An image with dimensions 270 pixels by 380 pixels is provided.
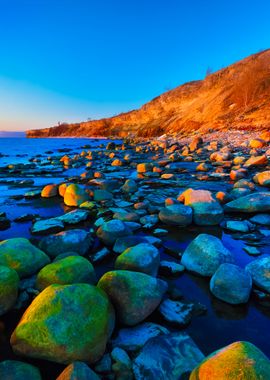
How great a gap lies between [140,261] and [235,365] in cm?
184

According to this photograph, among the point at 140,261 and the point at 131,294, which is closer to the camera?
the point at 131,294

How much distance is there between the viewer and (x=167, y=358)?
233 cm

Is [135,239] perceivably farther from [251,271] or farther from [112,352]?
[112,352]

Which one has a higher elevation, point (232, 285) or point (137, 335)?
point (232, 285)

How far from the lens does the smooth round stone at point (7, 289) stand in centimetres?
283

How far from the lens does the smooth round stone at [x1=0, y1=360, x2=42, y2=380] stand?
2.08 meters

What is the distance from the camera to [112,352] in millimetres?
2375

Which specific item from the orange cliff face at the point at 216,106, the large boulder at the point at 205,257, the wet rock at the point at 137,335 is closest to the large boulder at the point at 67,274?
the wet rock at the point at 137,335

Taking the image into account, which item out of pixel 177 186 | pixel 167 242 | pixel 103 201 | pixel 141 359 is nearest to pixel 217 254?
pixel 167 242

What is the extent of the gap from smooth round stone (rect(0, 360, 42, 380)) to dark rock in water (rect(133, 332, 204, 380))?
0.83m

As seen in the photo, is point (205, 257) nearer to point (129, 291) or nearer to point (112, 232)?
point (129, 291)

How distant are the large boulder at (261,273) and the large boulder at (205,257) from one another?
342 millimetres

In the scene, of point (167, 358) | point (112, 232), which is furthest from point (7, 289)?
point (112, 232)

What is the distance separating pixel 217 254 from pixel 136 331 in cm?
166
